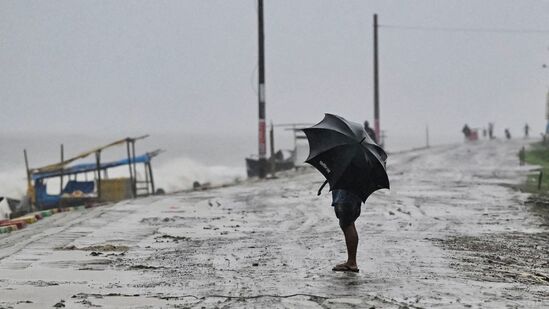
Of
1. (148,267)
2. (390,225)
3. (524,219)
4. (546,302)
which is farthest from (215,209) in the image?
(546,302)

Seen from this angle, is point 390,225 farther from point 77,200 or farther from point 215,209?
point 77,200

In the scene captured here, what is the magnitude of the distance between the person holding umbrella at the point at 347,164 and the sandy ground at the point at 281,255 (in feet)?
2.39

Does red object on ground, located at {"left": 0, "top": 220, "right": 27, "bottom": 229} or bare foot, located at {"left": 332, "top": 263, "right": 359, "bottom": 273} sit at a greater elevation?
bare foot, located at {"left": 332, "top": 263, "right": 359, "bottom": 273}

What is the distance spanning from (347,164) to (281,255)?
2.52 m

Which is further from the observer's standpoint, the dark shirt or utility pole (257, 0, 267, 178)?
utility pole (257, 0, 267, 178)

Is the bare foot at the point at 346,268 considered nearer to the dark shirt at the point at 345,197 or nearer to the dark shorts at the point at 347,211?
the dark shorts at the point at 347,211

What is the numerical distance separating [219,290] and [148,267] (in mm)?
2049

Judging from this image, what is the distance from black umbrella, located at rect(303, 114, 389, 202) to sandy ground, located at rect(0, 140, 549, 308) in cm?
110

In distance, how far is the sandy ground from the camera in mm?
9031

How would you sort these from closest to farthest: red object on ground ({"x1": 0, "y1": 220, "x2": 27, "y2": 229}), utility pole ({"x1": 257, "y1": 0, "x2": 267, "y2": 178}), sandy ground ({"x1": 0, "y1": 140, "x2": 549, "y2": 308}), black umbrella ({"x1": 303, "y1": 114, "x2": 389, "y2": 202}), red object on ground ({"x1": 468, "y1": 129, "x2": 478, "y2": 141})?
sandy ground ({"x1": 0, "y1": 140, "x2": 549, "y2": 308}), black umbrella ({"x1": 303, "y1": 114, "x2": 389, "y2": 202}), red object on ground ({"x1": 0, "y1": 220, "x2": 27, "y2": 229}), utility pole ({"x1": 257, "y1": 0, "x2": 267, "y2": 178}), red object on ground ({"x1": 468, "y1": 129, "x2": 478, "y2": 141})

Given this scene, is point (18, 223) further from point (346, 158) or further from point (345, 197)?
point (346, 158)

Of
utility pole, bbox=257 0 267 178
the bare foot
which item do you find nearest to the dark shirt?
the bare foot

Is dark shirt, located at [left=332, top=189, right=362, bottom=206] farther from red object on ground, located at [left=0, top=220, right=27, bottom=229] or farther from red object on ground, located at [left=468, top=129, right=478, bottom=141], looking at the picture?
red object on ground, located at [left=468, top=129, right=478, bottom=141]

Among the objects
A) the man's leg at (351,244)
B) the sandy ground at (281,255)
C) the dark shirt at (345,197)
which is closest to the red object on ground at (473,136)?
the sandy ground at (281,255)
